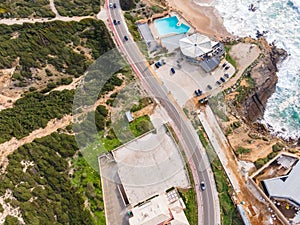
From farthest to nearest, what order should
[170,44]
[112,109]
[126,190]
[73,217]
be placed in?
1. [170,44]
2. [112,109]
3. [126,190]
4. [73,217]

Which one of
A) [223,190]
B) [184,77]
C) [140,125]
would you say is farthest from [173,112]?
[223,190]

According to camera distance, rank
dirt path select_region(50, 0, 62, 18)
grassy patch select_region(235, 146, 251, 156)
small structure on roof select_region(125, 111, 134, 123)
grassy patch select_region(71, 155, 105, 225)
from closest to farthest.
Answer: grassy patch select_region(71, 155, 105, 225) → grassy patch select_region(235, 146, 251, 156) → small structure on roof select_region(125, 111, 134, 123) → dirt path select_region(50, 0, 62, 18)

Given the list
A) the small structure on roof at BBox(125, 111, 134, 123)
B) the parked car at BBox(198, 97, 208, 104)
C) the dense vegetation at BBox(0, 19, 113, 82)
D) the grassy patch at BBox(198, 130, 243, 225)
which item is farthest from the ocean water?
the dense vegetation at BBox(0, 19, 113, 82)

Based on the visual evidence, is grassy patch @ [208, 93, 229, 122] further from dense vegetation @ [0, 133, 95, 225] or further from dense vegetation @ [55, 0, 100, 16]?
dense vegetation @ [55, 0, 100, 16]

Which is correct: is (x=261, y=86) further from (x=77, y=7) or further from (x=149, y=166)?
(x=77, y=7)

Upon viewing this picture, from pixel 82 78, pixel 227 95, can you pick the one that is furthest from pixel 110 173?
pixel 227 95

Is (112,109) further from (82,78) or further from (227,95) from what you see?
(227,95)
